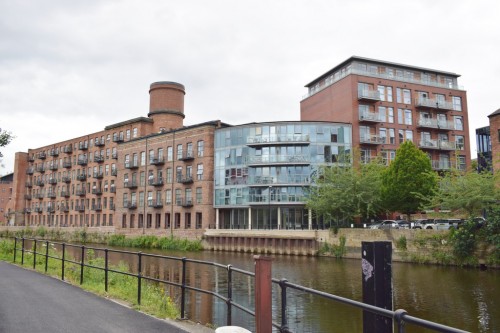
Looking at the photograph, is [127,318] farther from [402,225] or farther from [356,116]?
[356,116]

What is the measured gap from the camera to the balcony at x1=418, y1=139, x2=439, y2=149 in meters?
52.4

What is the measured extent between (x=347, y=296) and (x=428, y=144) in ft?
128

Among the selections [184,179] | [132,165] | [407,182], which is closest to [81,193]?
[132,165]

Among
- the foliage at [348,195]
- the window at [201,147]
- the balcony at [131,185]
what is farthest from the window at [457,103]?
the balcony at [131,185]

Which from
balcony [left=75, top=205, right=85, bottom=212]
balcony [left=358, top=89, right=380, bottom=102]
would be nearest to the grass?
balcony [left=358, top=89, right=380, bottom=102]

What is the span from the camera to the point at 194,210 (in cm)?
5209

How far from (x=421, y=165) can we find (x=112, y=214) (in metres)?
43.8

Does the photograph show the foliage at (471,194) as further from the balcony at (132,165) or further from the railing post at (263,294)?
the balcony at (132,165)

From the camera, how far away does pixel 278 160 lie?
1892 inches

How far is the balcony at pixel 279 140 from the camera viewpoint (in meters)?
47.8

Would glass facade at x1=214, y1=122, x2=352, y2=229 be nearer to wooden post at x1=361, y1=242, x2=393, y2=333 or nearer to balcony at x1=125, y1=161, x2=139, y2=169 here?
balcony at x1=125, y1=161, x2=139, y2=169

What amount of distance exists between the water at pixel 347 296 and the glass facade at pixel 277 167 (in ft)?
56.3

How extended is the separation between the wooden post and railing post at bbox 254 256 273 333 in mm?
1763

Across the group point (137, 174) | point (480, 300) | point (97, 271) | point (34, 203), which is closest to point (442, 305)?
point (480, 300)
